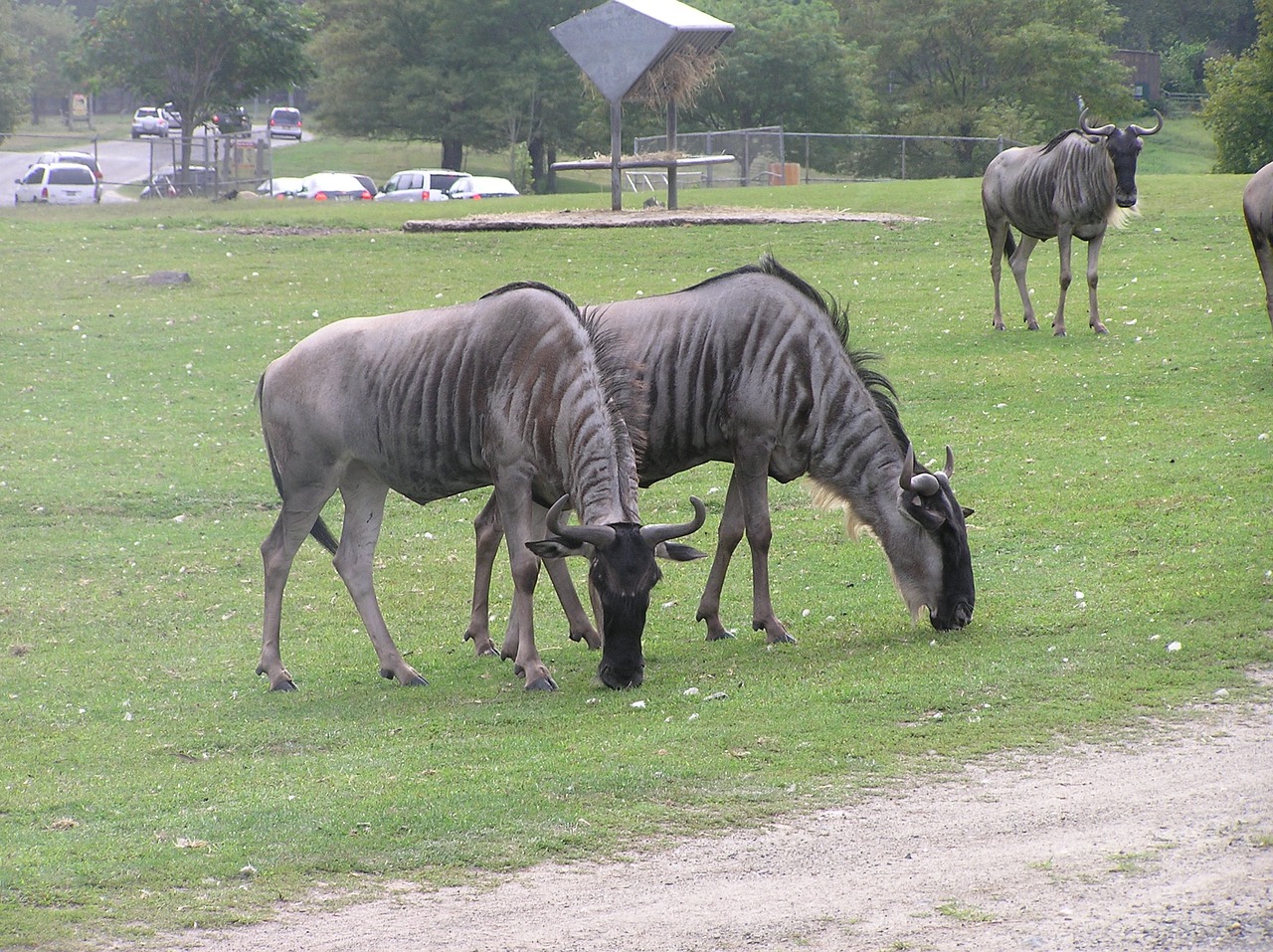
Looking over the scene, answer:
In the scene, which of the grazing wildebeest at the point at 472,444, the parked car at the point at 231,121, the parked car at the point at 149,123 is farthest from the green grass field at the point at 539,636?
the parked car at the point at 149,123

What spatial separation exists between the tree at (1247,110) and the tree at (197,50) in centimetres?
3255

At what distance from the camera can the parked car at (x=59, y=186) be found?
51844mm

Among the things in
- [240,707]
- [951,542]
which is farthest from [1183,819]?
[240,707]

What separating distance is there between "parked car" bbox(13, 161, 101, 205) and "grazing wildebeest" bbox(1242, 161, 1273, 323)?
43500mm

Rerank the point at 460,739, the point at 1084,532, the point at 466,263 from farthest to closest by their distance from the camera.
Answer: the point at 466,263 → the point at 1084,532 → the point at 460,739

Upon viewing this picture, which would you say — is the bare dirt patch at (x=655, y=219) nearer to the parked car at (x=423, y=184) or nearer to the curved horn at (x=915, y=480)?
the parked car at (x=423, y=184)

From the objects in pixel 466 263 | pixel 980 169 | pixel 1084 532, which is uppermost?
pixel 980 169

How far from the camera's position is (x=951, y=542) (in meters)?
9.53

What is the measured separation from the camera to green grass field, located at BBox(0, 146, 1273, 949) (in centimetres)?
663

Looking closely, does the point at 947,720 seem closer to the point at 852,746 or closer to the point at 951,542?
the point at 852,746

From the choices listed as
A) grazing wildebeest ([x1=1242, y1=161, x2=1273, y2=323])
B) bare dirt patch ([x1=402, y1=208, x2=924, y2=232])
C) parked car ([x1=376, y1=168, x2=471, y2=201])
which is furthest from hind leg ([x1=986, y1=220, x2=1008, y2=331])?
parked car ([x1=376, y1=168, x2=471, y2=201])

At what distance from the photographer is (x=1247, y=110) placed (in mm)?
51094

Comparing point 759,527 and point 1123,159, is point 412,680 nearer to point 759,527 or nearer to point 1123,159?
point 759,527

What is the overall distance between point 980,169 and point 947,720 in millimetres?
54883
